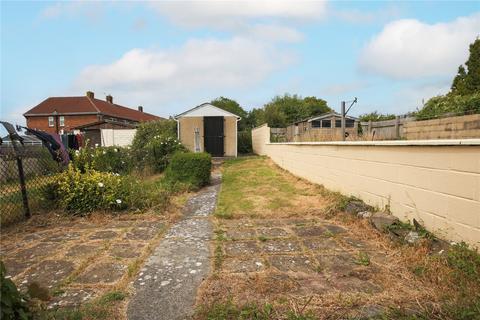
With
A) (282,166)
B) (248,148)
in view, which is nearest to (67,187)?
(282,166)

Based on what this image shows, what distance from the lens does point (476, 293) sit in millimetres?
2389

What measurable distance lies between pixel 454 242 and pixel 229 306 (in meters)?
2.45

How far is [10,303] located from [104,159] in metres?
7.39

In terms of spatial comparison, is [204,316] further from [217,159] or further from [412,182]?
[217,159]

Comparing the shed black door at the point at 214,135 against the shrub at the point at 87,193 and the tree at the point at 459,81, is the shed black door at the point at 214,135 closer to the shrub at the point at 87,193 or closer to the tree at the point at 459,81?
the shrub at the point at 87,193

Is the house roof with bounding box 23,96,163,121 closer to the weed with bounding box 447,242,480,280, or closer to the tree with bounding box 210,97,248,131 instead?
the tree with bounding box 210,97,248,131

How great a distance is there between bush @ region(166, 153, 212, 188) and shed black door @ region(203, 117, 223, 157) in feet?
25.2

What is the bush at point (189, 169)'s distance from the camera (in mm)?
8266

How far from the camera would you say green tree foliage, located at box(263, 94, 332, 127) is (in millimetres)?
26234

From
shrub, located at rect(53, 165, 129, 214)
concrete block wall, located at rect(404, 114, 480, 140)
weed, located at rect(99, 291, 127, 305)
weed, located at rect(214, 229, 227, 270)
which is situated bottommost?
weed, located at rect(214, 229, 227, 270)

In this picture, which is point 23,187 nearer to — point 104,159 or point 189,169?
point 104,159

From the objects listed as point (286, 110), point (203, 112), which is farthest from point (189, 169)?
point (286, 110)

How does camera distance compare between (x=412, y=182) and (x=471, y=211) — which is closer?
→ (x=471, y=211)

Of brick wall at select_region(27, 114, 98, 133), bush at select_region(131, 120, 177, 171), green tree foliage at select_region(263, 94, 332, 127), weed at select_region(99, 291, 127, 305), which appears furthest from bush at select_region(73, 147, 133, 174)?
brick wall at select_region(27, 114, 98, 133)
